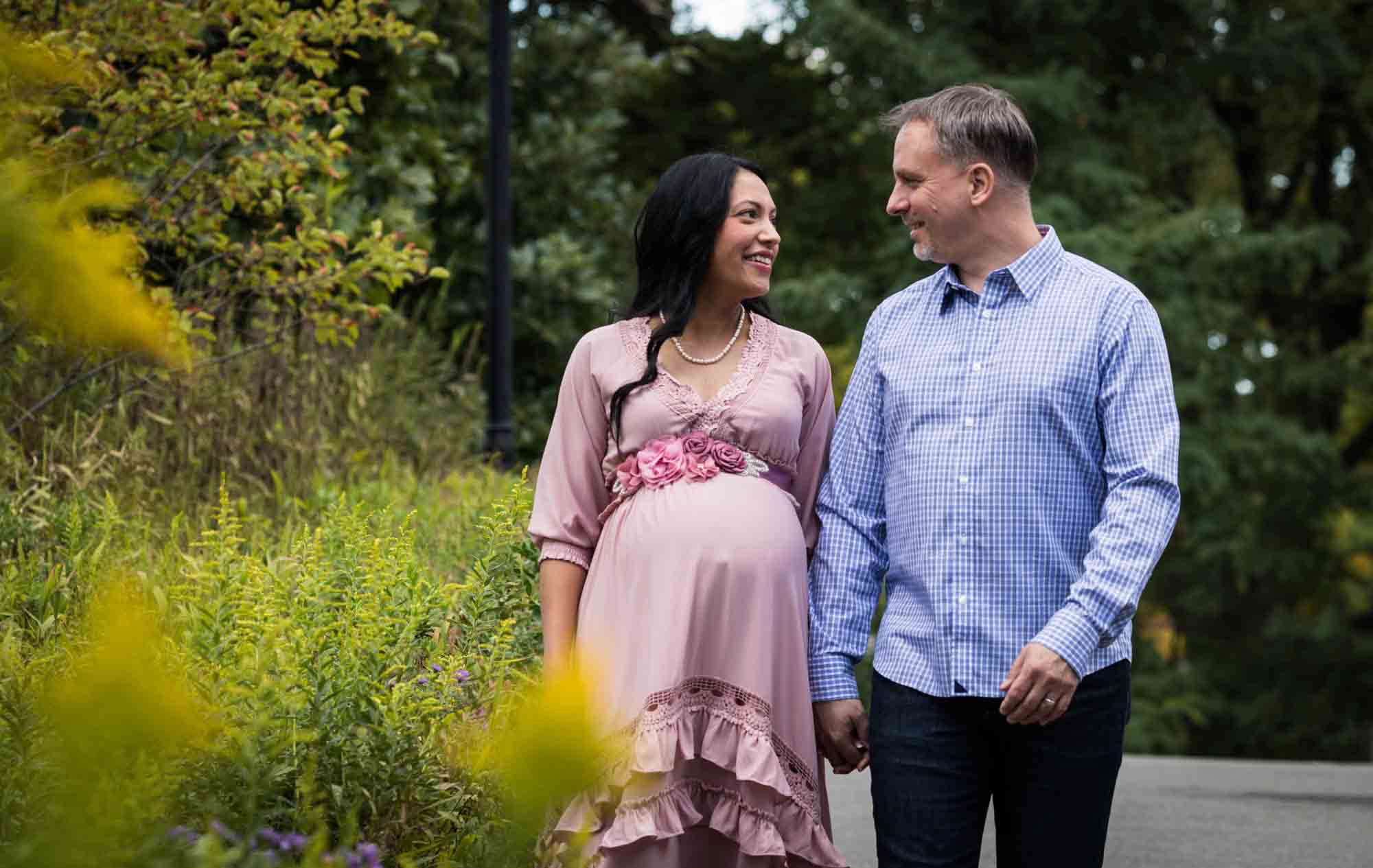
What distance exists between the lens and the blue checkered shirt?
110 inches

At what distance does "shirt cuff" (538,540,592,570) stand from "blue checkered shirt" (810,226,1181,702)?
61cm

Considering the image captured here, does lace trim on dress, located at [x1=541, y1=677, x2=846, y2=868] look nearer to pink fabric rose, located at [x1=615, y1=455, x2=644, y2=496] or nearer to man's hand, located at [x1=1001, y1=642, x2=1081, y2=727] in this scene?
pink fabric rose, located at [x1=615, y1=455, x2=644, y2=496]

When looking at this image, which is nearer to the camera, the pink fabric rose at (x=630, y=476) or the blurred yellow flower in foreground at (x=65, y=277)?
the blurred yellow flower in foreground at (x=65, y=277)

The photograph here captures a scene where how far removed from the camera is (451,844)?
3.06m

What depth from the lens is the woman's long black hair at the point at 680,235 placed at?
3.42m

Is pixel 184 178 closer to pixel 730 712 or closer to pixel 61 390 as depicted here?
pixel 61 390

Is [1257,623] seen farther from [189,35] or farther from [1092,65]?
[189,35]

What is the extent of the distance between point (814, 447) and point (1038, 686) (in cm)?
90

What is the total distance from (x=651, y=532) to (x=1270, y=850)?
12.6ft

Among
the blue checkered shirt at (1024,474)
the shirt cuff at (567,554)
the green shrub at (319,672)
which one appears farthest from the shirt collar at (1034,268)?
the green shrub at (319,672)

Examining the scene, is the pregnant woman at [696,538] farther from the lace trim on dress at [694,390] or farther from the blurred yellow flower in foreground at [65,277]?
the blurred yellow flower in foreground at [65,277]

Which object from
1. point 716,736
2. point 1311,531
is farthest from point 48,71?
point 1311,531

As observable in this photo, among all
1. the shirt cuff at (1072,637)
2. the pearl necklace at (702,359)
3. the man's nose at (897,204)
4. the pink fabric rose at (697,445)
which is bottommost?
the shirt cuff at (1072,637)

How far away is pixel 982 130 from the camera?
9.95 ft
